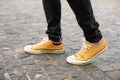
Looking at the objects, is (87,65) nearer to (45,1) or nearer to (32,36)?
(45,1)

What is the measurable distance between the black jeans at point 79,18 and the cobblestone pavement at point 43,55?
0.25 metres

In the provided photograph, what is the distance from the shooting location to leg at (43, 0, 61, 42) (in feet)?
9.23

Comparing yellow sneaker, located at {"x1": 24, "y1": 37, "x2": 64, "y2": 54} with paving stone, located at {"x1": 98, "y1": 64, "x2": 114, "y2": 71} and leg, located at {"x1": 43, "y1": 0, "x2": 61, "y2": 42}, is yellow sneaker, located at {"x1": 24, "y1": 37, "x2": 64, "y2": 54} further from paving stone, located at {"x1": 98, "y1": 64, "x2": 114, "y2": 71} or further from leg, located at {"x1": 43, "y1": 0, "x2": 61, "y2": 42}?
paving stone, located at {"x1": 98, "y1": 64, "x2": 114, "y2": 71}

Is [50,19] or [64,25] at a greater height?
[50,19]

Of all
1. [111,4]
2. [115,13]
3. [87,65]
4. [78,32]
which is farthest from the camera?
[111,4]

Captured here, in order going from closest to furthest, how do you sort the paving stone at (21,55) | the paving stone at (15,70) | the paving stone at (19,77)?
the paving stone at (19,77) < the paving stone at (15,70) < the paving stone at (21,55)

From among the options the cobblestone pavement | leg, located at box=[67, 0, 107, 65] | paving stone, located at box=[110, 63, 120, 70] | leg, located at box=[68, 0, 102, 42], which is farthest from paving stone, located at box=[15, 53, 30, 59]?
paving stone, located at box=[110, 63, 120, 70]

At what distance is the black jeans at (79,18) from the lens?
2609 millimetres

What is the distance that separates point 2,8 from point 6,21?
104 cm

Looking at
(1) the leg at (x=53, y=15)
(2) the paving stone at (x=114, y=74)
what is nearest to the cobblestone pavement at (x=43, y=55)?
(2) the paving stone at (x=114, y=74)

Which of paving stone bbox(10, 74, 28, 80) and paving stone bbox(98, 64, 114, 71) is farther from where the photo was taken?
paving stone bbox(98, 64, 114, 71)

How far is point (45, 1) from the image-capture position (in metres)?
2.84

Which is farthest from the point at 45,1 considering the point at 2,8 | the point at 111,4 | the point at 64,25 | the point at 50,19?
the point at 111,4

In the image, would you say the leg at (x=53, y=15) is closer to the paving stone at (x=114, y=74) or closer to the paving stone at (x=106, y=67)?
the paving stone at (x=106, y=67)
